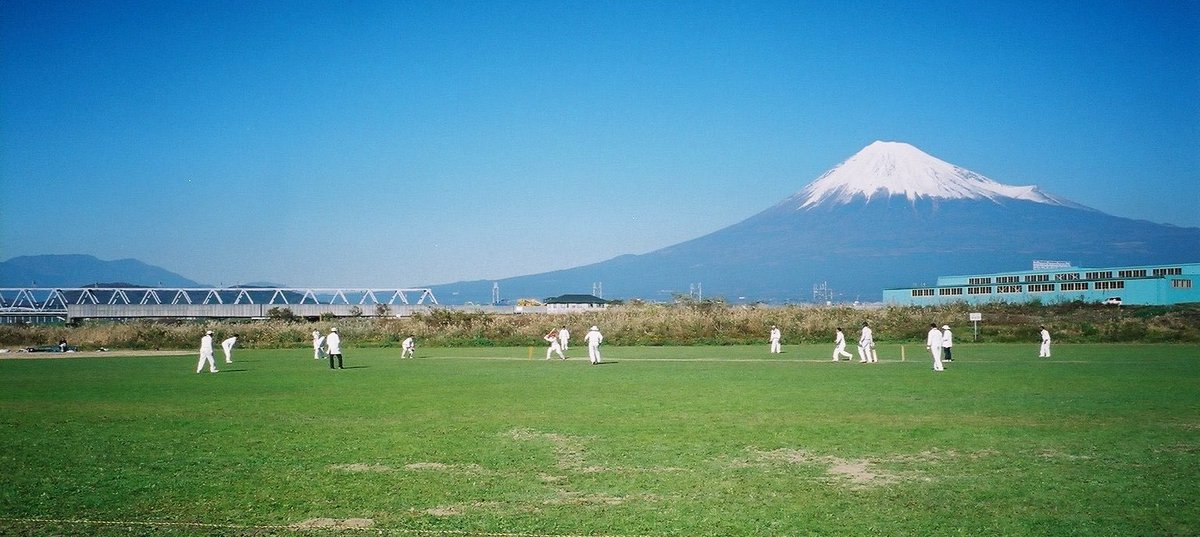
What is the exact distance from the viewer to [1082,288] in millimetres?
107562

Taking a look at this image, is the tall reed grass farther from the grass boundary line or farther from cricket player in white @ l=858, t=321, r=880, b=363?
the grass boundary line

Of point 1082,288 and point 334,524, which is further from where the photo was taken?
point 1082,288

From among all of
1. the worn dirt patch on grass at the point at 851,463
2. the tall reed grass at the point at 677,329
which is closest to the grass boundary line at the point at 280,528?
the worn dirt patch on grass at the point at 851,463

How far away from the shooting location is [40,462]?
1305 centimetres

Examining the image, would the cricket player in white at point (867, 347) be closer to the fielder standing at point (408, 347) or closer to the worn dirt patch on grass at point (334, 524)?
the fielder standing at point (408, 347)

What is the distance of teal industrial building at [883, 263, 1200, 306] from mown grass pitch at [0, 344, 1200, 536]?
2971 inches

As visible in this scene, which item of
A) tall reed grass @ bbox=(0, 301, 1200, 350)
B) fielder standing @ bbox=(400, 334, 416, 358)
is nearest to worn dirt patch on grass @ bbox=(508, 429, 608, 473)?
fielder standing @ bbox=(400, 334, 416, 358)

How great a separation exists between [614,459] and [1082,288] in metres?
109

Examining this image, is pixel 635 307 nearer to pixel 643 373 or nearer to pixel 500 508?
pixel 643 373

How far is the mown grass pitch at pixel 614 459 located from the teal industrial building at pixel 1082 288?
75.5 meters

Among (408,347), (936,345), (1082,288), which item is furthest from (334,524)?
(1082,288)

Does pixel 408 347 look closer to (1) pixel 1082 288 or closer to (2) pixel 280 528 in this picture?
(2) pixel 280 528

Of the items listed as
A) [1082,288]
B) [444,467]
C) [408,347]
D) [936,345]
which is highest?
[1082,288]

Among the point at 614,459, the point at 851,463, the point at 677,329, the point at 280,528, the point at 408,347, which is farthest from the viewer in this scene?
the point at 677,329
